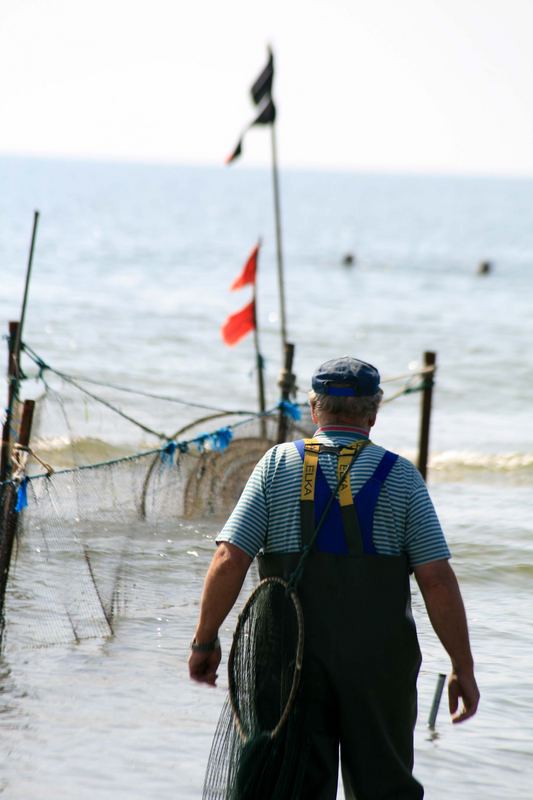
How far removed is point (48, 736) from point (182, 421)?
9732 millimetres

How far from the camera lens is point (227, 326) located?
1081 centimetres

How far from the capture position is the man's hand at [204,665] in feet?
12.3

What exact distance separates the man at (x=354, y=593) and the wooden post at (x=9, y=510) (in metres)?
2.32

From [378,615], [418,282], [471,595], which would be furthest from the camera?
[418,282]

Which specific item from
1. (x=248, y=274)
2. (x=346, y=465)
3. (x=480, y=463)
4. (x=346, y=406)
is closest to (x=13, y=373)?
(x=346, y=406)

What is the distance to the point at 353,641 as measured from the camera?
364 cm

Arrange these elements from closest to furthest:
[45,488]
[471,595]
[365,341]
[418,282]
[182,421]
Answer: [45,488], [471,595], [182,421], [365,341], [418,282]

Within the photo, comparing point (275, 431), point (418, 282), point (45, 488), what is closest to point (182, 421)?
point (275, 431)

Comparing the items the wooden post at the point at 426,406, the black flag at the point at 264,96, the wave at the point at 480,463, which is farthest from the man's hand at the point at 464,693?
the wave at the point at 480,463

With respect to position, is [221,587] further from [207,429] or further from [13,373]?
[207,429]

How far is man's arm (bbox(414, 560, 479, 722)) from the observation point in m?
3.65

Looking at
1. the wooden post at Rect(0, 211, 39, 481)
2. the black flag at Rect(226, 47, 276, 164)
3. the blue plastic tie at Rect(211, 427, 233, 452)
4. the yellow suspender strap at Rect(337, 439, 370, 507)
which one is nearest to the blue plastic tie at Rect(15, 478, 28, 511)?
the wooden post at Rect(0, 211, 39, 481)

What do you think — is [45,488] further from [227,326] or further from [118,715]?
[227,326]

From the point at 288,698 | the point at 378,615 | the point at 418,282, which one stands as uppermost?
the point at 418,282
